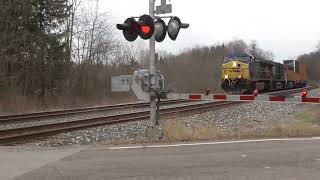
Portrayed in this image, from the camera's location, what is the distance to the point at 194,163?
9688mm

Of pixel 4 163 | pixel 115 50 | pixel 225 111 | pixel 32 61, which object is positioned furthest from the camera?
pixel 115 50

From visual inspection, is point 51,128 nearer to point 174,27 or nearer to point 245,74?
point 174,27

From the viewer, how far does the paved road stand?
865 centimetres

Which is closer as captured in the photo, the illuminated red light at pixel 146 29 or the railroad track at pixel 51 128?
the illuminated red light at pixel 146 29

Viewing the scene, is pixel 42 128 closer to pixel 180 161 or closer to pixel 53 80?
pixel 180 161

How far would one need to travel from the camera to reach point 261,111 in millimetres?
29672

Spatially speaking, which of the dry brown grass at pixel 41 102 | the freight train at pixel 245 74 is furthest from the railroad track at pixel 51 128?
the freight train at pixel 245 74

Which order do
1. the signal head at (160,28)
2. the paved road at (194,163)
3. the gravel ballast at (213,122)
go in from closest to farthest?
the paved road at (194,163) < the signal head at (160,28) < the gravel ballast at (213,122)

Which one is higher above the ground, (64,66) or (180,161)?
(64,66)

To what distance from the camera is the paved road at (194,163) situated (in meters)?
8.65

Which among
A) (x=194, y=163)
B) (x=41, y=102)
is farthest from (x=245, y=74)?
(x=194, y=163)

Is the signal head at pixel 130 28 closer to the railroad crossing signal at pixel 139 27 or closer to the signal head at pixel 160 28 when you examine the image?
the railroad crossing signal at pixel 139 27

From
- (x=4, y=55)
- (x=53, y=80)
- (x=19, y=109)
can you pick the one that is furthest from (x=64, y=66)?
(x=19, y=109)

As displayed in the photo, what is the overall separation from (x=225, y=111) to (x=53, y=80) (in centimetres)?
1839
